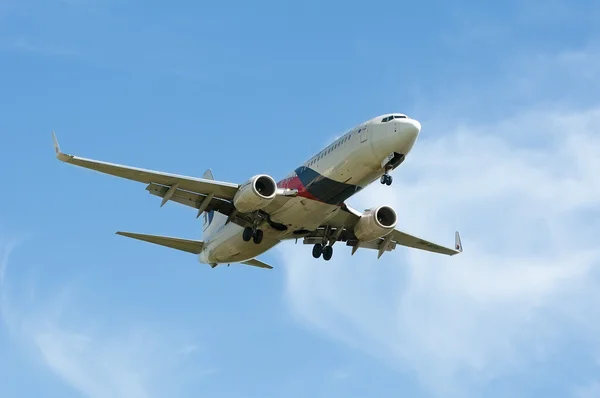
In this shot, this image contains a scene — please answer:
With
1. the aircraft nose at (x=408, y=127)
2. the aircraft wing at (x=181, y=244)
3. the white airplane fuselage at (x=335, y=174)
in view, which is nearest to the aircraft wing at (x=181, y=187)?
the white airplane fuselage at (x=335, y=174)

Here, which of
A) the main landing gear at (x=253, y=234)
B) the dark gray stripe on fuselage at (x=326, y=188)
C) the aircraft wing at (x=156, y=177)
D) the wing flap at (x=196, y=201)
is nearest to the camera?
the aircraft wing at (x=156, y=177)

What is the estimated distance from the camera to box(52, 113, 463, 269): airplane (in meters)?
45.9

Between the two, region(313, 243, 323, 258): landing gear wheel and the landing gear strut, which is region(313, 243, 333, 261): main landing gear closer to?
region(313, 243, 323, 258): landing gear wheel

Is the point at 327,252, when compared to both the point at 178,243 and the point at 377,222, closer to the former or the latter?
the point at 377,222

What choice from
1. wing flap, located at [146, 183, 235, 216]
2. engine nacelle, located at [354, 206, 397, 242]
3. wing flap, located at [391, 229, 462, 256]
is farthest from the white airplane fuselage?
wing flap, located at [391, 229, 462, 256]

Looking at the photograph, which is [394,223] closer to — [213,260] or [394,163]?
[394,163]

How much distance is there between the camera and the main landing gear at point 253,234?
49656 millimetres

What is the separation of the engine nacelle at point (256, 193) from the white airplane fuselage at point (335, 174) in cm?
129

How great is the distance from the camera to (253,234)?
1956 inches

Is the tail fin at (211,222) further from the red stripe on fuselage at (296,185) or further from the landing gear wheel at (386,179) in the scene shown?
the landing gear wheel at (386,179)

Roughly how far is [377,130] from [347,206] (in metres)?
6.94

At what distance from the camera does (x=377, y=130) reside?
45.7 meters

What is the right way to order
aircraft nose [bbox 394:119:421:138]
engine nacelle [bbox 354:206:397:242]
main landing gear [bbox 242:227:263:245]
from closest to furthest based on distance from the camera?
aircraft nose [bbox 394:119:421:138] < main landing gear [bbox 242:227:263:245] < engine nacelle [bbox 354:206:397:242]

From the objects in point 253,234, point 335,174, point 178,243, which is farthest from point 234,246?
point 335,174
